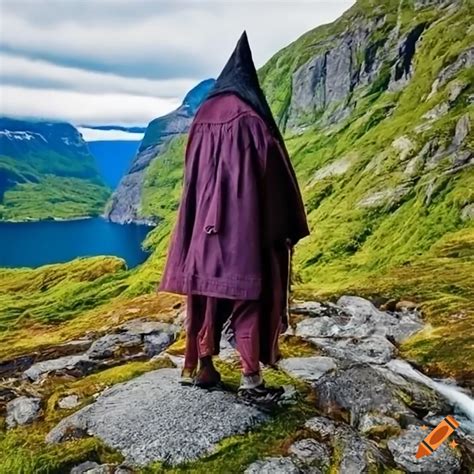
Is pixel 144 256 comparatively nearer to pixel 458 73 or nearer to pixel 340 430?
pixel 458 73

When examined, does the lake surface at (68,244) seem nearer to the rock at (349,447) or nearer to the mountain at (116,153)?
the mountain at (116,153)

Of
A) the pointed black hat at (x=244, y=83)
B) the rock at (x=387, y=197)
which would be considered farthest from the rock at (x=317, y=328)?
the rock at (x=387, y=197)

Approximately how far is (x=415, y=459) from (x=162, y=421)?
2258 millimetres

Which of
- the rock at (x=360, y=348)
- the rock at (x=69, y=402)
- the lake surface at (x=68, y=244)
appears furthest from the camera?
the lake surface at (x=68, y=244)

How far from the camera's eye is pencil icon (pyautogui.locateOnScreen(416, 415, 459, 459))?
20.9 feet

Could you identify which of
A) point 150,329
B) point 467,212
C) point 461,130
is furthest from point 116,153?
point 150,329

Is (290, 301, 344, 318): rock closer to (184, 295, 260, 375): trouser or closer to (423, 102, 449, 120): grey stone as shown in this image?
(184, 295, 260, 375): trouser

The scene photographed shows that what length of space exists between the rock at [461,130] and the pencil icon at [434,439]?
67.9 ft

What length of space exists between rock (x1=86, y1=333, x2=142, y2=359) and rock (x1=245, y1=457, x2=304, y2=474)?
17.4ft

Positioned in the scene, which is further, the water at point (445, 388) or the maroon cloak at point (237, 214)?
the water at point (445, 388)

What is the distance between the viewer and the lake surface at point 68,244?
127 feet

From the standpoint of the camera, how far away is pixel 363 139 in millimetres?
38594

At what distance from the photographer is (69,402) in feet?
25.6

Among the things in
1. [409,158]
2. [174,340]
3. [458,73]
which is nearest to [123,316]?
[174,340]
